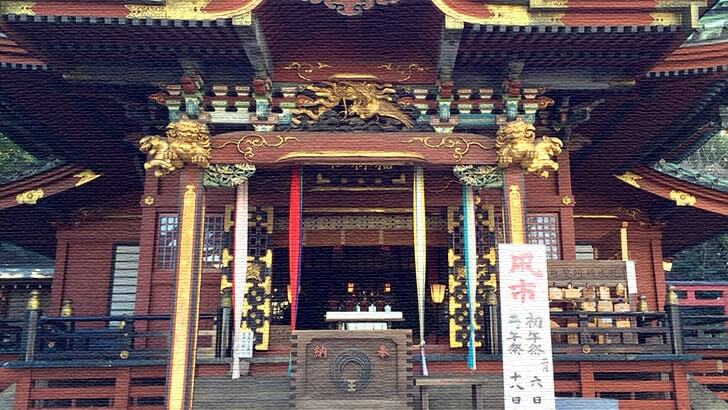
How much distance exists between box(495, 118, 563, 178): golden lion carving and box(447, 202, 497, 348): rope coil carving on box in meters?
1.99

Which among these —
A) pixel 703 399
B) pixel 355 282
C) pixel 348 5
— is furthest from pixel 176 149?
pixel 703 399

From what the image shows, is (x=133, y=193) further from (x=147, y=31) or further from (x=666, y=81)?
(x=666, y=81)

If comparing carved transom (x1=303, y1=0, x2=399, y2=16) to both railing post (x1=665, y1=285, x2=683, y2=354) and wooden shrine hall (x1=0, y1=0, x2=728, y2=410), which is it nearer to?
wooden shrine hall (x1=0, y1=0, x2=728, y2=410)

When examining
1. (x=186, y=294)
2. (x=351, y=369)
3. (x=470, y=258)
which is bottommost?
(x=351, y=369)

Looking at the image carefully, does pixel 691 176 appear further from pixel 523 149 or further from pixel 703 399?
pixel 523 149

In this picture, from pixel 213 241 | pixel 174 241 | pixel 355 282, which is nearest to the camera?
pixel 174 241

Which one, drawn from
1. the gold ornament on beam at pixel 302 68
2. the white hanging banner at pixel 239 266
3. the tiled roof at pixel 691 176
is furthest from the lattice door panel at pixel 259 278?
the tiled roof at pixel 691 176

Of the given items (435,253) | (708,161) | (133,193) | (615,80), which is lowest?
(435,253)

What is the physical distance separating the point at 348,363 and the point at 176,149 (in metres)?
3.04

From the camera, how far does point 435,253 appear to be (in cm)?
1180

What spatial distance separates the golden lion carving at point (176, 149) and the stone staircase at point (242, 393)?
8.23ft

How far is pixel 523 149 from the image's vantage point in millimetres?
7695

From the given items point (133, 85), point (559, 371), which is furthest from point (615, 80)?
point (133, 85)

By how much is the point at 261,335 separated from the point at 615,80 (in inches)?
224
